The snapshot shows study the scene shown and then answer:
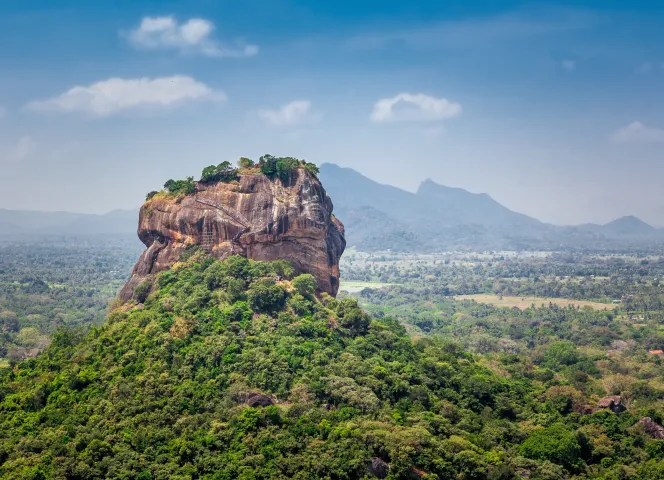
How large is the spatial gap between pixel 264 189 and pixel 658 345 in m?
46.2

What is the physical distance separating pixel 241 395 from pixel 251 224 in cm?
1411

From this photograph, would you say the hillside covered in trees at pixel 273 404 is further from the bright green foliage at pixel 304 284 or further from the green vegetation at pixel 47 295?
the green vegetation at pixel 47 295

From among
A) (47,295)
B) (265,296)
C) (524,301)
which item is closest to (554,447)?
(265,296)

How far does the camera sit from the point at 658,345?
67.2 meters

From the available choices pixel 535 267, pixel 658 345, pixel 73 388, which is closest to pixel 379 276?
pixel 535 267

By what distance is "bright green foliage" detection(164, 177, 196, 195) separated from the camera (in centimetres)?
4528

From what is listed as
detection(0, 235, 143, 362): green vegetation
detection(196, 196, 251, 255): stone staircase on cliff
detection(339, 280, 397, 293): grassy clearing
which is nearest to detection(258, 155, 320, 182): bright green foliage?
detection(196, 196, 251, 255): stone staircase on cliff

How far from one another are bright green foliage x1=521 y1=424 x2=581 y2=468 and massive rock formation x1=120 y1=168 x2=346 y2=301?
1825cm

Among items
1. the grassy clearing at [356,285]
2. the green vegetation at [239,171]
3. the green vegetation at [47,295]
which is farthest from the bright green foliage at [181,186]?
the grassy clearing at [356,285]

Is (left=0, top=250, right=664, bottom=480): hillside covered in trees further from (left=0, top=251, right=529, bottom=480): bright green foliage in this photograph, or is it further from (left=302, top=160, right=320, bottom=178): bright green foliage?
(left=302, top=160, right=320, bottom=178): bright green foliage

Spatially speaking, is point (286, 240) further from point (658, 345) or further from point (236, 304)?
point (658, 345)

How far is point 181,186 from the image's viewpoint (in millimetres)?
46375

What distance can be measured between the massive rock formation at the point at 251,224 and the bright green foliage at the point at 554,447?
18252 mm

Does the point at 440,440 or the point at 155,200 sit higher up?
the point at 155,200
